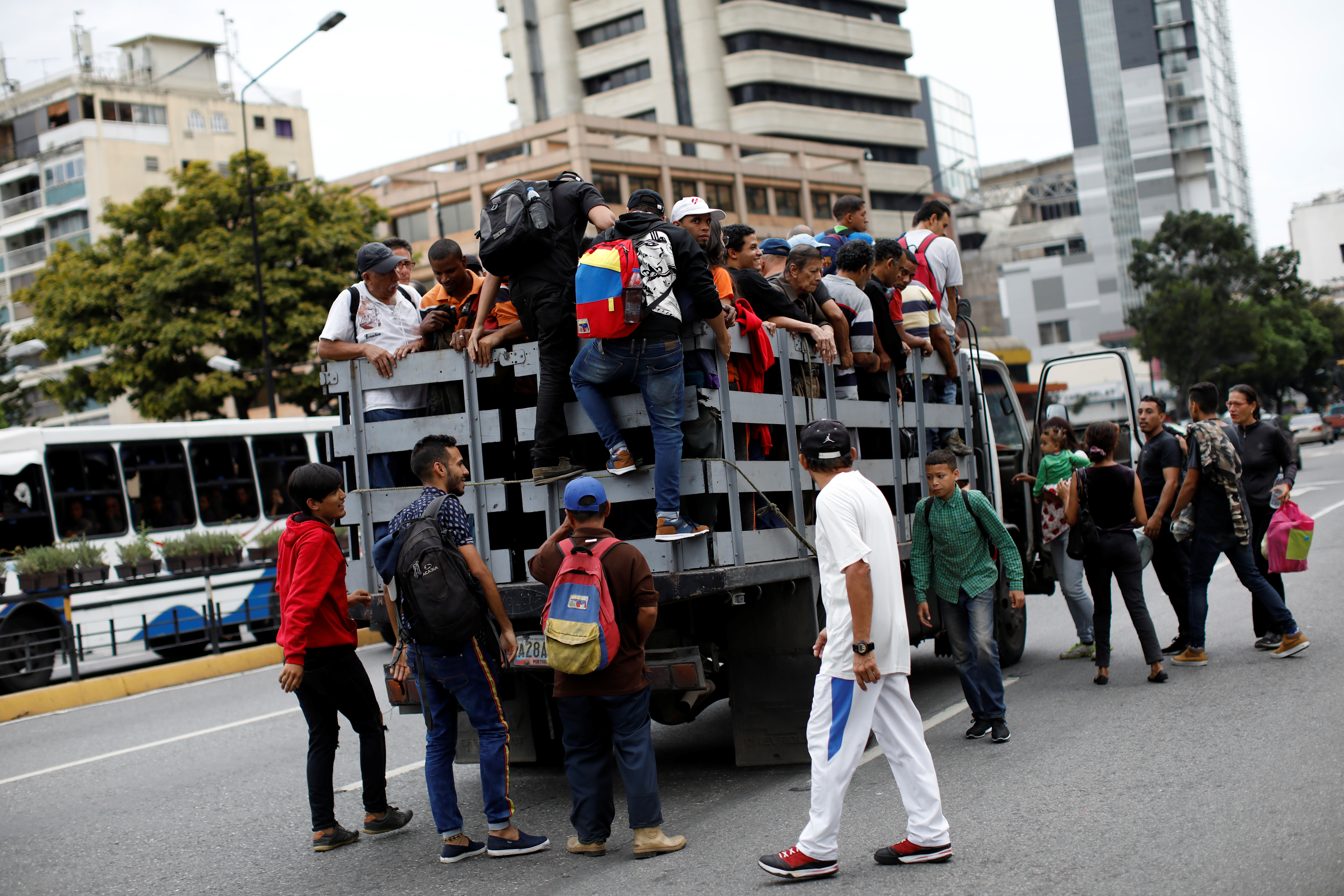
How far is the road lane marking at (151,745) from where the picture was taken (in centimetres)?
844

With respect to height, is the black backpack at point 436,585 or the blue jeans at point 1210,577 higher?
the black backpack at point 436,585

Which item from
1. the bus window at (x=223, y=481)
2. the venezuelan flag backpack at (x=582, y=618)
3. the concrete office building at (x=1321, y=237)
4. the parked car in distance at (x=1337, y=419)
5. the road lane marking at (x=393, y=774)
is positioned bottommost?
the parked car in distance at (x=1337, y=419)

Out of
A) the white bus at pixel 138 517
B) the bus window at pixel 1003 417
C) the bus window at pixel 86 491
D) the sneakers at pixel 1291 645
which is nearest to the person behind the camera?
the sneakers at pixel 1291 645

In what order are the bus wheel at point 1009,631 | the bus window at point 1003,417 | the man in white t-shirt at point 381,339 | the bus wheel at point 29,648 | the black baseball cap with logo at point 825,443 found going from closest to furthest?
1. the black baseball cap with logo at point 825,443
2. the man in white t-shirt at point 381,339
3. the bus wheel at point 1009,631
4. the bus window at point 1003,417
5. the bus wheel at point 29,648

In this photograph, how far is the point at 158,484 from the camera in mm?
16312

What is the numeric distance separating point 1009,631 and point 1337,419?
57266 mm

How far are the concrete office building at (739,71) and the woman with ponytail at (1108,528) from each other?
5770 centimetres

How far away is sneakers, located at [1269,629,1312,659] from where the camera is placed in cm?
820

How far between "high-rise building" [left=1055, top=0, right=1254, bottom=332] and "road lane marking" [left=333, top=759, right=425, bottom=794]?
11597 cm

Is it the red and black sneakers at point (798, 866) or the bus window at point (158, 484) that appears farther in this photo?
the bus window at point (158, 484)

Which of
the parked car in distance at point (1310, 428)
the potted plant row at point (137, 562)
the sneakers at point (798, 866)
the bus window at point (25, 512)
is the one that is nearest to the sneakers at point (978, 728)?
the sneakers at point (798, 866)

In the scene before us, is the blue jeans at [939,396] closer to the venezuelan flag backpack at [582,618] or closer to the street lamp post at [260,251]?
the venezuelan flag backpack at [582,618]

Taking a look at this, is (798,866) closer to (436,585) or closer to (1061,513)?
(436,585)

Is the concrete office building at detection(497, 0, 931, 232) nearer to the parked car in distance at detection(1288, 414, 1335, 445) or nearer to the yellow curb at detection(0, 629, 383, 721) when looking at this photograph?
the parked car in distance at detection(1288, 414, 1335, 445)
